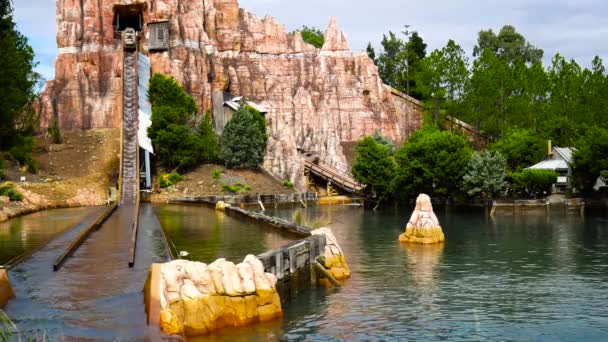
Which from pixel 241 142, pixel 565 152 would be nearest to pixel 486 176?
pixel 565 152

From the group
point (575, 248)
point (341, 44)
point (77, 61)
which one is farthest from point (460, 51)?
point (575, 248)

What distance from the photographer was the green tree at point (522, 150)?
77.7m

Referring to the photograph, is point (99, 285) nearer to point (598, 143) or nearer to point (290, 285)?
point (290, 285)

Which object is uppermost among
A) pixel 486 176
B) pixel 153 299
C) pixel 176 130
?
pixel 176 130

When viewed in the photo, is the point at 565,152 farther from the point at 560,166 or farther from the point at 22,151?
the point at 22,151

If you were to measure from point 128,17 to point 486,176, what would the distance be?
57.2 meters

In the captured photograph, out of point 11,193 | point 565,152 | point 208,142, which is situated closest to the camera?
point 11,193

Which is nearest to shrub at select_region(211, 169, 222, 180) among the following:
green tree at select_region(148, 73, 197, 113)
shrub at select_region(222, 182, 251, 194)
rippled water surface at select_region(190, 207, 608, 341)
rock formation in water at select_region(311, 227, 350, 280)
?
shrub at select_region(222, 182, 251, 194)

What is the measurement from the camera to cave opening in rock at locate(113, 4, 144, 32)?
93812 millimetres

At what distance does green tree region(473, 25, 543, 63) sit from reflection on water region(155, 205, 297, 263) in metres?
94.8

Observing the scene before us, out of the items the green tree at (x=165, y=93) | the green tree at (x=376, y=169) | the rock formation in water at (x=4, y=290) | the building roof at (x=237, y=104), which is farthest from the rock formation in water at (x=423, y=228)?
the building roof at (x=237, y=104)

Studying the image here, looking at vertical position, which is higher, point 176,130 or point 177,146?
point 176,130

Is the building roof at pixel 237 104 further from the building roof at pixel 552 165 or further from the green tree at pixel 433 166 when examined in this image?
the building roof at pixel 552 165

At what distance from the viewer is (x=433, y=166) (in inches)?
2692
